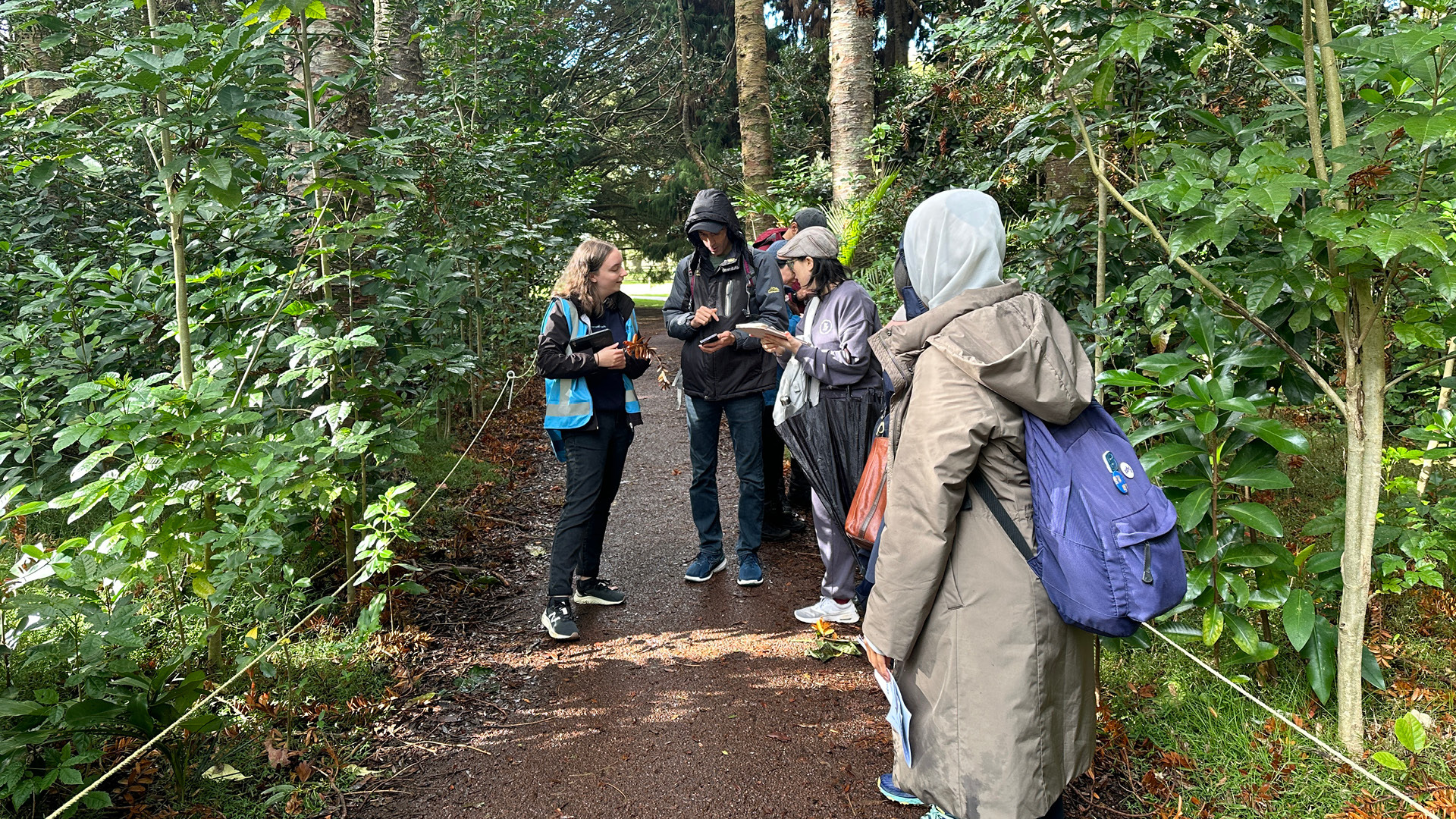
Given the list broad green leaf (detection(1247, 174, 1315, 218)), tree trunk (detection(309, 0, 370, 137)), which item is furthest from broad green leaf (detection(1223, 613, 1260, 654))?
tree trunk (detection(309, 0, 370, 137))

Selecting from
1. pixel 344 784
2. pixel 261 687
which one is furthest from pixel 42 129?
pixel 344 784

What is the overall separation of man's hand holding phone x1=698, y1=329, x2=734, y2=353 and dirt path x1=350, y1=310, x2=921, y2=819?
4.81 ft

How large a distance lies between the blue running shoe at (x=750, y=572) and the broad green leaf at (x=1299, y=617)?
285 cm

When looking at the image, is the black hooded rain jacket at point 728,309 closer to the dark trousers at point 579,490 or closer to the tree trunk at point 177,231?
the dark trousers at point 579,490

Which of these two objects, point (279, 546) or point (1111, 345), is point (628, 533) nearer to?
point (279, 546)

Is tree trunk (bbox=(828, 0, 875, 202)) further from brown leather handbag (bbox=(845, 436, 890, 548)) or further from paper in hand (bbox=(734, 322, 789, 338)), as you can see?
brown leather handbag (bbox=(845, 436, 890, 548))

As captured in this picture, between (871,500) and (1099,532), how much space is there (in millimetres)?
1026

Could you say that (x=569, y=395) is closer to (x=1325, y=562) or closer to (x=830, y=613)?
(x=830, y=613)

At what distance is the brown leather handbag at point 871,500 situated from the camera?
281 cm

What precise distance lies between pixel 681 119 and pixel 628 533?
11.8 metres

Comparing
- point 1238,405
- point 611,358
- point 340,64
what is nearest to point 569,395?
point 611,358

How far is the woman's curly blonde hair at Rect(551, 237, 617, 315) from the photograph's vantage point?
4.37m

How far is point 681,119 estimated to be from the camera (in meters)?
15.9

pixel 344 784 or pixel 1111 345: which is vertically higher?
pixel 1111 345
